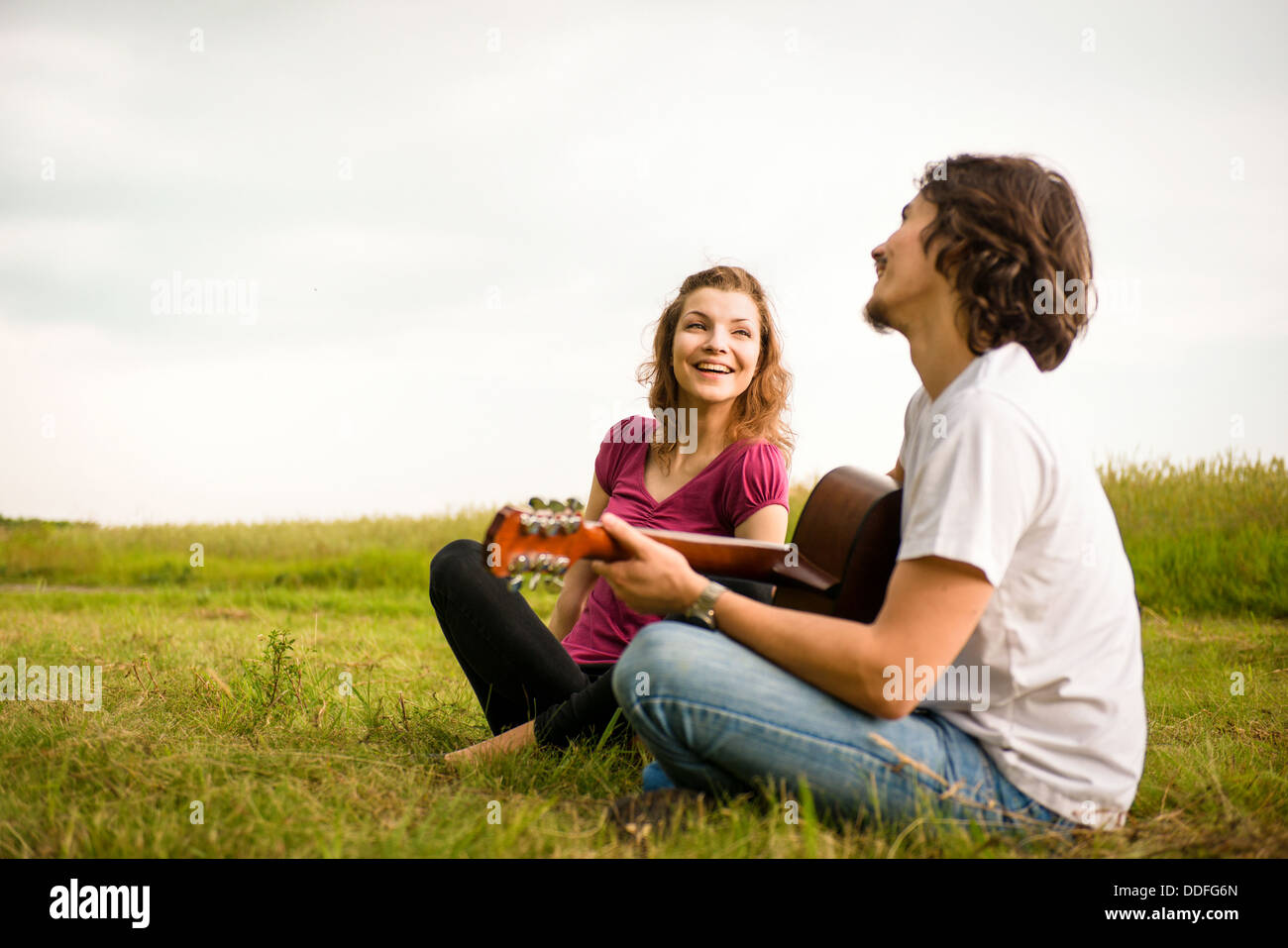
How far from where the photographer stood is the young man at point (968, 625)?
2.02 metres

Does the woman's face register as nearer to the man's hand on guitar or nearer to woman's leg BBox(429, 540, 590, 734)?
woman's leg BBox(429, 540, 590, 734)

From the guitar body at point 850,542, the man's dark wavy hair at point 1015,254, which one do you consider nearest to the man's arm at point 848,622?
the guitar body at point 850,542

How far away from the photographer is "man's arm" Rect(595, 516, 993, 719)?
200cm

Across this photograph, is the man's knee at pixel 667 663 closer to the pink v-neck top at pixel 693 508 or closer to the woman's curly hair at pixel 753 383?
the pink v-neck top at pixel 693 508

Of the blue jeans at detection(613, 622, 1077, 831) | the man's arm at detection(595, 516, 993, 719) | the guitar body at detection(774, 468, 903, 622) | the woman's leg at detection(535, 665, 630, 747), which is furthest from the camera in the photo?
the woman's leg at detection(535, 665, 630, 747)

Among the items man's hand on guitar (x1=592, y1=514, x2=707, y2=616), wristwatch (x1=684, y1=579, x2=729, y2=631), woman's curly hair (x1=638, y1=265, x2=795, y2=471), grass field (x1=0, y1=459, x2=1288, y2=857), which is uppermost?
woman's curly hair (x1=638, y1=265, x2=795, y2=471)

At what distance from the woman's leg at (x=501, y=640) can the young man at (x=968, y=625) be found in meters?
0.94

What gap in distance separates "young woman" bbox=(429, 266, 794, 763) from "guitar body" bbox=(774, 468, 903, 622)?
485 millimetres

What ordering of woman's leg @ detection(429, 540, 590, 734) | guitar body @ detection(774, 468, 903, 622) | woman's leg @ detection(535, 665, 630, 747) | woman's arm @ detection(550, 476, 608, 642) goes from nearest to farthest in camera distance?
guitar body @ detection(774, 468, 903, 622) < woman's leg @ detection(535, 665, 630, 747) < woman's leg @ detection(429, 540, 590, 734) < woman's arm @ detection(550, 476, 608, 642)

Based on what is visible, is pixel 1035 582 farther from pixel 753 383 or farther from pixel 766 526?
pixel 753 383

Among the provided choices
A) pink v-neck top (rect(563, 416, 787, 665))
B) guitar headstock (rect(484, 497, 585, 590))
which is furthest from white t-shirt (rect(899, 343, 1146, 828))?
pink v-neck top (rect(563, 416, 787, 665))

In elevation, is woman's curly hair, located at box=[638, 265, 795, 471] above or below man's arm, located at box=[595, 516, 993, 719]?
above

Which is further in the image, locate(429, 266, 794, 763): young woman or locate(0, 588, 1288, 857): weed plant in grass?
locate(429, 266, 794, 763): young woman
